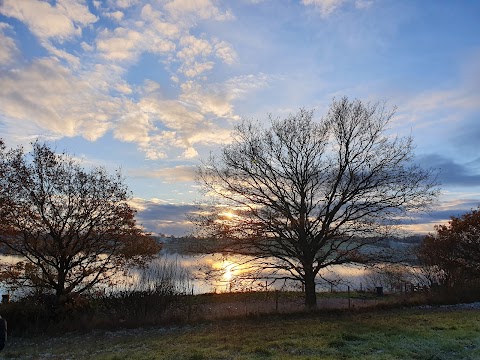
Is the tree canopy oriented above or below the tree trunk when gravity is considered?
above

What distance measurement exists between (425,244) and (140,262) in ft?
74.8

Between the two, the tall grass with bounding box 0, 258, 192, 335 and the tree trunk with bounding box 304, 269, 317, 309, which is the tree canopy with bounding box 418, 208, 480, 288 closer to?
the tree trunk with bounding box 304, 269, 317, 309

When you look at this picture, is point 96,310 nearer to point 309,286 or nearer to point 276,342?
point 309,286

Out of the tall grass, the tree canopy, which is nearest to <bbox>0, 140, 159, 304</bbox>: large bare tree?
the tall grass

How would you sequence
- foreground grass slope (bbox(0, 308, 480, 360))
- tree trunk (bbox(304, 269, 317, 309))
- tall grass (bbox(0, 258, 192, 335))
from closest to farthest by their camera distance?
foreground grass slope (bbox(0, 308, 480, 360)), tall grass (bbox(0, 258, 192, 335)), tree trunk (bbox(304, 269, 317, 309))

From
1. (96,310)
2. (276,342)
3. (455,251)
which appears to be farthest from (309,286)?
(455,251)

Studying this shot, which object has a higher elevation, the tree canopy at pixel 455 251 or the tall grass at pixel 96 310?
the tree canopy at pixel 455 251

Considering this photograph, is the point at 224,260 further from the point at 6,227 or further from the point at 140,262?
the point at 6,227

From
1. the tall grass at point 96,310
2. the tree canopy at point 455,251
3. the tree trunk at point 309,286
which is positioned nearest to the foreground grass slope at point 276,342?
the tall grass at point 96,310

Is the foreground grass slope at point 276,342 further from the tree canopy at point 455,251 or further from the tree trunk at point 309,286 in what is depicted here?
the tree canopy at point 455,251

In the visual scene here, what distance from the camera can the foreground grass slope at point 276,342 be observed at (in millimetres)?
9375

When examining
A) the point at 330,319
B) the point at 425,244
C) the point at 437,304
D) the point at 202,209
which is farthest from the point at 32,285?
the point at 425,244

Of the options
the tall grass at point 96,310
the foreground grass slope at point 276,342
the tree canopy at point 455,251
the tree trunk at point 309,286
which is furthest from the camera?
the tree canopy at point 455,251

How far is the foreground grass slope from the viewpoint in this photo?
9375mm
